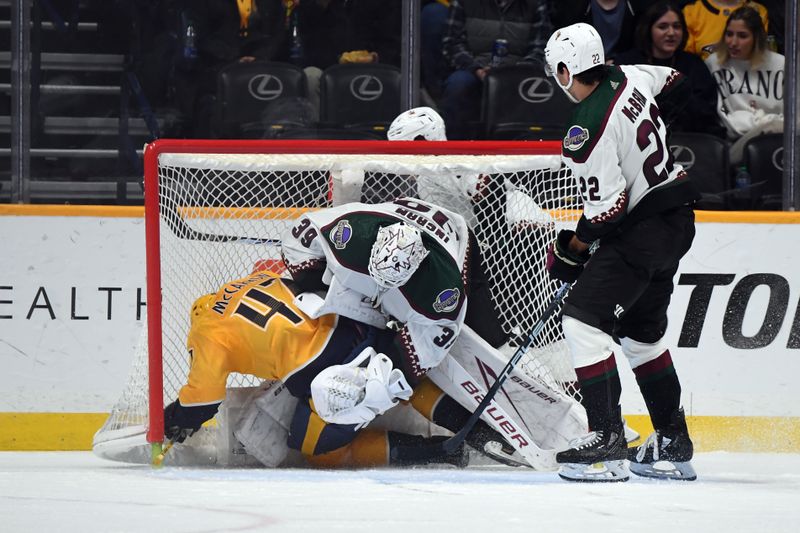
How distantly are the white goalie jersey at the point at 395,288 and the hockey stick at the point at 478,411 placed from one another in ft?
0.62

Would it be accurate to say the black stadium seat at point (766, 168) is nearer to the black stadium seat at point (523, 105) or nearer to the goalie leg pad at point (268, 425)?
the black stadium seat at point (523, 105)

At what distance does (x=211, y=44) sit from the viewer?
15.3 feet

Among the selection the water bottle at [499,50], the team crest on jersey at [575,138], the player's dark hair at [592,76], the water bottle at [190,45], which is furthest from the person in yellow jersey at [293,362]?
the water bottle at [499,50]

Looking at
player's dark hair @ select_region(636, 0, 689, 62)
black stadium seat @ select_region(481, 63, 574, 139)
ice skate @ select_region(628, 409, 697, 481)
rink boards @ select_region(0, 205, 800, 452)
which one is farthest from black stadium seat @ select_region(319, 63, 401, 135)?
ice skate @ select_region(628, 409, 697, 481)

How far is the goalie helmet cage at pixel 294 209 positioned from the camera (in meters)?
3.86

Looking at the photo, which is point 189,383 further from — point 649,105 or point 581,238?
point 649,105

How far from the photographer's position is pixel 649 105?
3430mm

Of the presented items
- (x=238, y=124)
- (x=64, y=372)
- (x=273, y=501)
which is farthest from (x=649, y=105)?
(x=64, y=372)

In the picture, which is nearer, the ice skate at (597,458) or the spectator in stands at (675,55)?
the ice skate at (597,458)

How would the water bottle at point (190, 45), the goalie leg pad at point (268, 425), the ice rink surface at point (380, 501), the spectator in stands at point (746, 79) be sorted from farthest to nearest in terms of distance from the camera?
the spectator in stands at point (746, 79)
the water bottle at point (190, 45)
the goalie leg pad at point (268, 425)
the ice rink surface at point (380, 501)

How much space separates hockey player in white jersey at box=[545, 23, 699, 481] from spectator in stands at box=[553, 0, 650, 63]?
1388mm

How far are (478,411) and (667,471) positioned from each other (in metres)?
0.56

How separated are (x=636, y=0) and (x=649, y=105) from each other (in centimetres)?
168

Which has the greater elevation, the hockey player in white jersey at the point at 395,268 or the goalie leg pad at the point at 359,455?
the hockey player in white jersey at the point at 395,268
